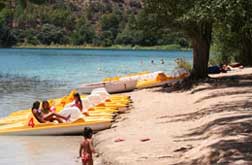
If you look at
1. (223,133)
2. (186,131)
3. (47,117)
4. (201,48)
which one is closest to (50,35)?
(201,48)

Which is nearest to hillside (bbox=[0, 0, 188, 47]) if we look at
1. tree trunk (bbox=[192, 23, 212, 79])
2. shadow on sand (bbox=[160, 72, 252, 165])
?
tree trunk (bbox=[192, 23, 212, 79])

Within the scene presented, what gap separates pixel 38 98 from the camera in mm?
30203

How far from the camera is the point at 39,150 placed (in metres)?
14.7

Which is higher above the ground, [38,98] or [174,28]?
[174,28]

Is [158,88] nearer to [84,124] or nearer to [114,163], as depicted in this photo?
[84,124]

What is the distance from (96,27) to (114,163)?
171708 millimetres

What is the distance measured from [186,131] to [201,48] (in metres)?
13.2

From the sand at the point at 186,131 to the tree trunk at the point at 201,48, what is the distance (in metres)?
4.01

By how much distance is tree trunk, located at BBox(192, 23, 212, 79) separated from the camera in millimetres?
26172

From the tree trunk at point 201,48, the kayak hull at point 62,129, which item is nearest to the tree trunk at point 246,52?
the tree trunk at point 201,48

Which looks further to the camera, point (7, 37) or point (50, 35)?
point (50, 35)

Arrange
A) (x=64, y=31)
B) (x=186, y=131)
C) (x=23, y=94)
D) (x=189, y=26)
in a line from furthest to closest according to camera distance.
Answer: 1. (x=64, y=31)
2. (x=23, y=94)
3. (x=189, y=26)
4. (x=186, y=131)

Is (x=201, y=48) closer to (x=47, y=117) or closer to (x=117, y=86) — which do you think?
(x=117, y=86)

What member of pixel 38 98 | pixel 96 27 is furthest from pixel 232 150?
pixel 96 27
